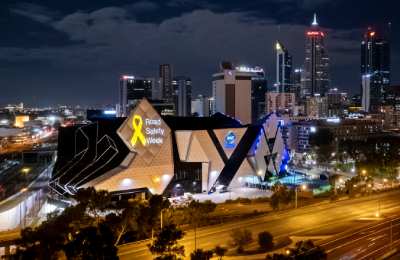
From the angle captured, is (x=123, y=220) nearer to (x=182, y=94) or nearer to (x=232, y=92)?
(x=232, y=92)

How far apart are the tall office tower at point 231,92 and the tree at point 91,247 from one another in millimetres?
104877

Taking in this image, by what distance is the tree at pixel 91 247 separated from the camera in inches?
853

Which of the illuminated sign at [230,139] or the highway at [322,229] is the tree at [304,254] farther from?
the illuminated sign at [230,139]

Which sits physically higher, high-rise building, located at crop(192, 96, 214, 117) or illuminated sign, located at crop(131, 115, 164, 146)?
high-rise building, located at crop(192, 96, 214, 117)

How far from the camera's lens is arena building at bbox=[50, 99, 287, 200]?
44.6m

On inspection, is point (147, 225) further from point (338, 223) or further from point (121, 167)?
point (338, 223)

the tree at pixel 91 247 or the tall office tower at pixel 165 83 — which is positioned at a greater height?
the tall office tower at pixel 165 83

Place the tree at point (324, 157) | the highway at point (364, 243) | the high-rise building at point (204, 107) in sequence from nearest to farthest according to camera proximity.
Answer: the highway at point (364, 243) → the tree at point (324, 157) → the high-rise building at point (204, 107)

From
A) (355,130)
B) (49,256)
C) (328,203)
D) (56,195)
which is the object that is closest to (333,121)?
(355,130)

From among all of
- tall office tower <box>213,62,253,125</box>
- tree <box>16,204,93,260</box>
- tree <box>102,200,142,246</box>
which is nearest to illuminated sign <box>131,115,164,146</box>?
tree <box>102,200,142,246</box>

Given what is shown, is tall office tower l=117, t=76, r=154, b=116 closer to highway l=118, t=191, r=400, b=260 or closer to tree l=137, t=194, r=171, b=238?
highway l=118, t=191, r=400, b=260

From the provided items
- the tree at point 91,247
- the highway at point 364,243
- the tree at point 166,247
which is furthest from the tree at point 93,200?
the highway at point 364,243

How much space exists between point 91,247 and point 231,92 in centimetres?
10997

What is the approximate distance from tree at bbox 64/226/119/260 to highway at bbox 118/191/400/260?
5.54 metres
